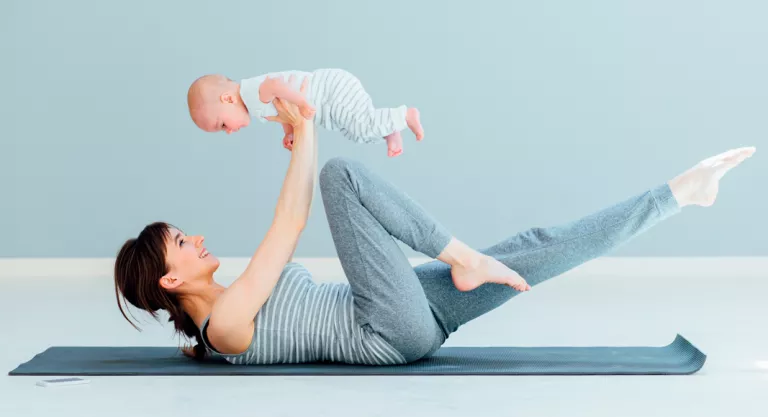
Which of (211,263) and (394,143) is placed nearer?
(211,263)

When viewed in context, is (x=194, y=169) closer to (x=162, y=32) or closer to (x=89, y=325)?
(x=162, y=32)

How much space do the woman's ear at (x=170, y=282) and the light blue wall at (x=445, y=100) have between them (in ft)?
9.35

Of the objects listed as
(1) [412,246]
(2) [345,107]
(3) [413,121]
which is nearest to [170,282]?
(1) [412,246]

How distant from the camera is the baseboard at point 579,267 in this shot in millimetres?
5438

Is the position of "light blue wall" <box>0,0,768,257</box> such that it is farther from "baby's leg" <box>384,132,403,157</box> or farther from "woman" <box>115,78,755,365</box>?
"woman" <box>115,78,755,365</box>

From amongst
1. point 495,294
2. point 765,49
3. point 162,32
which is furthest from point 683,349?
point 162,32

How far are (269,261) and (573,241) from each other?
82cm

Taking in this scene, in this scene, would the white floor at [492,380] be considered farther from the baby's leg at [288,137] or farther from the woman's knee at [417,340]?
the baby's leg at [288,137]

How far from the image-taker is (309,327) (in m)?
2.69

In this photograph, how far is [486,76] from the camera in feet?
17.8

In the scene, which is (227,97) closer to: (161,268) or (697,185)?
(161,268)

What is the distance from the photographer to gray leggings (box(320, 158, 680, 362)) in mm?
2582

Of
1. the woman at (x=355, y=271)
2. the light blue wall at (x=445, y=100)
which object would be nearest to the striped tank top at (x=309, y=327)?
the woman at (x=355, y=271)

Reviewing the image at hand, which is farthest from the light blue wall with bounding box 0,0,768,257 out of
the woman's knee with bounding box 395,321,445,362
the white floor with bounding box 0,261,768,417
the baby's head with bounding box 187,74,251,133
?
the woman's knee with bounding box 395,321,445,362
